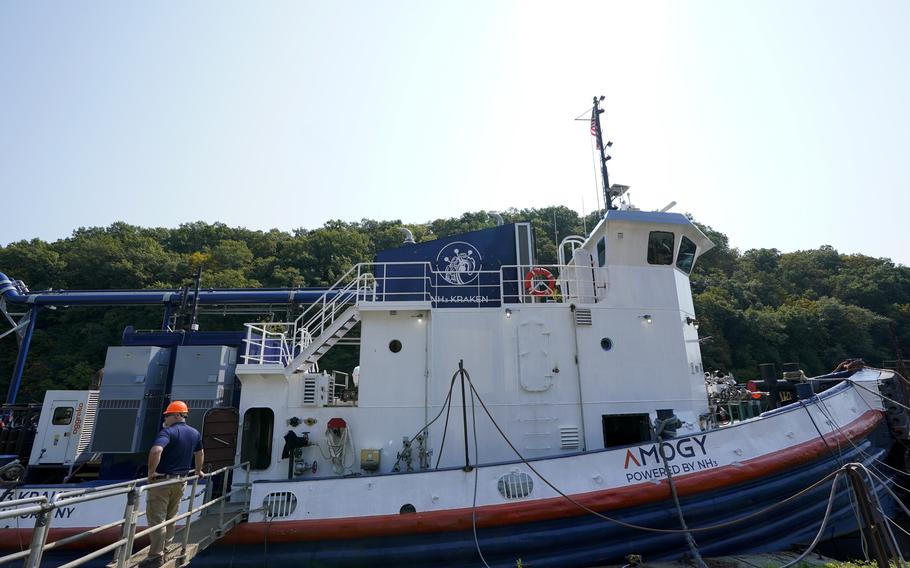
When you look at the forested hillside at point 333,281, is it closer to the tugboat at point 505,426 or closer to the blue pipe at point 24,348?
the blue pipe at point 24,348

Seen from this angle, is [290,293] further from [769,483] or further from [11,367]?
[11,367]

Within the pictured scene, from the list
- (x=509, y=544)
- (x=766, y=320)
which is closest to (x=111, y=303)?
(x=509, y=544)

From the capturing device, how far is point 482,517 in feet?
20.2

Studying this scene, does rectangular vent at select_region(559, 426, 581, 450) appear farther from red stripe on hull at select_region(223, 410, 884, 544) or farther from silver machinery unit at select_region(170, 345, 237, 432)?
silver machinery unit at select_region(170, 345, 237, 432)

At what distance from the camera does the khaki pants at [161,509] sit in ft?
14.5

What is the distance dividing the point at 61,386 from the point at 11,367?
5009mm

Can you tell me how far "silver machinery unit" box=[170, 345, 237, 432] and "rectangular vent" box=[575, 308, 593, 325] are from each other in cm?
629

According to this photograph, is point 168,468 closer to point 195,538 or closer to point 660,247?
point 195,538

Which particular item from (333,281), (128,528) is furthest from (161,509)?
(333,281)

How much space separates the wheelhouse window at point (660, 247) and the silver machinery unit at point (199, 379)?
804 cm

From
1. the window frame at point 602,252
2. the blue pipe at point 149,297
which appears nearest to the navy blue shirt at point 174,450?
the window frame at point 602,252

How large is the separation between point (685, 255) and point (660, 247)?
745mm

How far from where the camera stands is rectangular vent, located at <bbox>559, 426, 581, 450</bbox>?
758cm

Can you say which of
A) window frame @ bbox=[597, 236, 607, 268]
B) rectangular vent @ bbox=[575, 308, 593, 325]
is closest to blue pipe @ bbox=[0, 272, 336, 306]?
window frame @ bbox=[597, 236, 607, 268]
